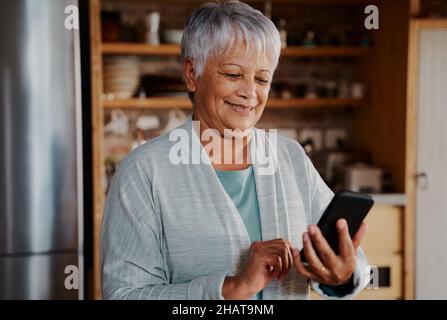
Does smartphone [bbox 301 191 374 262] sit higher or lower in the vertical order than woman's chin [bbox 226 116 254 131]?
lower

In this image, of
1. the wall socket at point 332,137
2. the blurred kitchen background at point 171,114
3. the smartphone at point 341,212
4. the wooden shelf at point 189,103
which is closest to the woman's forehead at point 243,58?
the smartphone at point 341,212

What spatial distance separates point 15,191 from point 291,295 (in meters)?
1.28

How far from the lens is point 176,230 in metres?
0.79

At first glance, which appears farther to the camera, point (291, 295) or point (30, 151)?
point (30, 151)

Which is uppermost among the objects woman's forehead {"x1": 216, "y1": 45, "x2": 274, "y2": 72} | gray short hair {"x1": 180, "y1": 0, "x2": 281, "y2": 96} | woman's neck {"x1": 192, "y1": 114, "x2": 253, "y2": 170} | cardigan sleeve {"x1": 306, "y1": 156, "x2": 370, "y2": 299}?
gray short hair {"x1": 180, "y1": 0, "x2": 281, "y2": 96}

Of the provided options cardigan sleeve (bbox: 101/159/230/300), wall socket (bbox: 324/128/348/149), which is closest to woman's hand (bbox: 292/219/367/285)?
cardigan sleeve (bbox: 101/159/230/300)

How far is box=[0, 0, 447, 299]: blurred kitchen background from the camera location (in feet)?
6.20

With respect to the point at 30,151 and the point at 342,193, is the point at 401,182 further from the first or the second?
the point at 342,193

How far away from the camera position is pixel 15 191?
1.87 meters

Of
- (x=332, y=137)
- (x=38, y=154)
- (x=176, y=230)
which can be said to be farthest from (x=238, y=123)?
(x=332, y=137)

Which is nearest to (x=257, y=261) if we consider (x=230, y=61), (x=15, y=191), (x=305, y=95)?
(x=230, y=61)

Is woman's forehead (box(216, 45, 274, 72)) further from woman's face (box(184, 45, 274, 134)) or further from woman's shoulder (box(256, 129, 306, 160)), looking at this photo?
woman's shoulder (box(256, 129, 306, 160))

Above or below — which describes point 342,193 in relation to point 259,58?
below

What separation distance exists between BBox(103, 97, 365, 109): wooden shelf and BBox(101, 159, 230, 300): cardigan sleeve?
5.73ft
